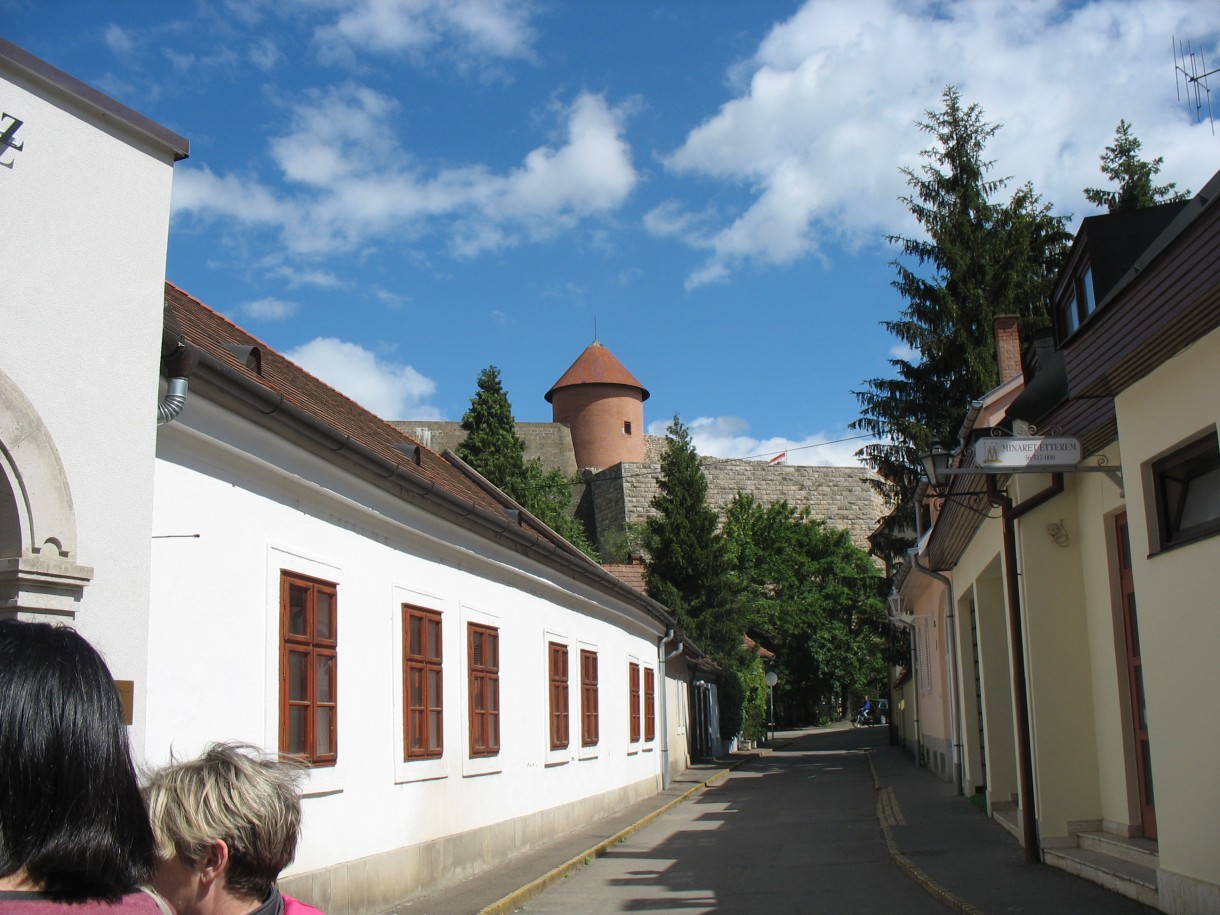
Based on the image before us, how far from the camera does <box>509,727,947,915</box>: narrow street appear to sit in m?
10.2

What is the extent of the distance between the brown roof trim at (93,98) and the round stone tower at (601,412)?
60534 mm

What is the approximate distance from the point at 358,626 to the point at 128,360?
3511mm

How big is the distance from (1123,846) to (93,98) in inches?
327

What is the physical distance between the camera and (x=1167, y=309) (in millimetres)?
6457

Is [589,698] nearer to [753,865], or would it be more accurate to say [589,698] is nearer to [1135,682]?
[753,865]

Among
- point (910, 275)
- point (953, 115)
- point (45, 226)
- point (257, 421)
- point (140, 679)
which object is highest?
point (953, 115)

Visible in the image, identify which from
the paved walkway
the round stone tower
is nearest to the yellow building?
the paved walkway

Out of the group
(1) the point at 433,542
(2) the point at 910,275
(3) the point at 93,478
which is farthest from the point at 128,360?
(2) the point at 910,275

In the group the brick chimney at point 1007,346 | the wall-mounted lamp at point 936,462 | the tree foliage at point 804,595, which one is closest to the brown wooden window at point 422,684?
the wall-mounted lamp at point 936,462

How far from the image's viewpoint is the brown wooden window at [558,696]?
14992 mm

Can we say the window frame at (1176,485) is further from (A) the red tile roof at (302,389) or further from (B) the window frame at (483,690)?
(B) the window frame at (483,690)

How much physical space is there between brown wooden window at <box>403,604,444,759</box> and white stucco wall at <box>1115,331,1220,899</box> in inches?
222

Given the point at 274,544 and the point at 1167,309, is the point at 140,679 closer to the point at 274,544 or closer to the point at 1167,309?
the point at 274,544

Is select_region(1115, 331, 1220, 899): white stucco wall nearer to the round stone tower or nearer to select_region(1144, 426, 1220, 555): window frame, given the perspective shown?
select_region(1144, 426, 1220, 555): window frame
